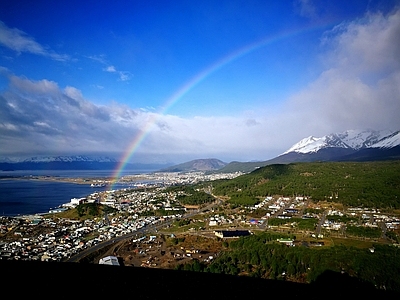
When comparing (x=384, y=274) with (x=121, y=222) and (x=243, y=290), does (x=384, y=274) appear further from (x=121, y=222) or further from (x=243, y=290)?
(x=121, y=222)

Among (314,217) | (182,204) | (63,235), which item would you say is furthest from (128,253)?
(182,204)

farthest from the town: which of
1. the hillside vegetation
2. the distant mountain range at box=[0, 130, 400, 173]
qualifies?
the distant mountain range at box=[0, 130, 400, 173]

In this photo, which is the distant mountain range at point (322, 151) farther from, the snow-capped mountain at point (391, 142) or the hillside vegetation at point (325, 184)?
the hillside vegetation at point (325, 184)

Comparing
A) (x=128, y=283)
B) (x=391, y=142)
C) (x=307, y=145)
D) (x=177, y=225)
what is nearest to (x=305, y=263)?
(x=128, y=283)

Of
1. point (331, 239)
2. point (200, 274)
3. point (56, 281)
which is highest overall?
point (56, 281)

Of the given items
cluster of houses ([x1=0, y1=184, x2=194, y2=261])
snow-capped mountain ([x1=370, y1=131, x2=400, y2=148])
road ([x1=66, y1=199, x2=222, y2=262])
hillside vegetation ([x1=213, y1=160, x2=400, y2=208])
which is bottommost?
road ([x1=66, y1=199, x2=222, y2=262])

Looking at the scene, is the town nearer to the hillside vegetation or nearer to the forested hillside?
the forested hillside

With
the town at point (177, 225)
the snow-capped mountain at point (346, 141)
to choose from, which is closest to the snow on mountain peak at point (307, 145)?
the snow-capped mountain at point (346, 141)
